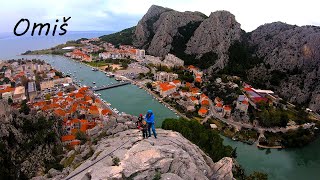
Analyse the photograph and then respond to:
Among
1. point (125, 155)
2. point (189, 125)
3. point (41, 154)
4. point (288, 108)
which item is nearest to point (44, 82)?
point (41, 154)

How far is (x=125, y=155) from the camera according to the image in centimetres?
1060

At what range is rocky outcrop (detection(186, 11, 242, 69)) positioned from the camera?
70.7 metres

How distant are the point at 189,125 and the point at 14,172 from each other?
14018 mm

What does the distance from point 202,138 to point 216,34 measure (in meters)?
53.6

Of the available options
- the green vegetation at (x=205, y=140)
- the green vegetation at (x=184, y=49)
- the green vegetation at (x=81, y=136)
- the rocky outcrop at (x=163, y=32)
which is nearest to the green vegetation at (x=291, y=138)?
the green vegetation at (x=205, y=140)

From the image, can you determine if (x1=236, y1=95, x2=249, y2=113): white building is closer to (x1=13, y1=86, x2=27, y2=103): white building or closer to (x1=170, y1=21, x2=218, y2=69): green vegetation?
(x1=170, y1=21, x2=218, y2=69): green vegetation

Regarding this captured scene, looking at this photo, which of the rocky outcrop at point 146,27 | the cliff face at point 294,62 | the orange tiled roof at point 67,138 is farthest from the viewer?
the rocky outcrop at point 146,27

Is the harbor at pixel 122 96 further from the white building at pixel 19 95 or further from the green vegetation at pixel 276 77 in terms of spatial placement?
the green vegetation at pixel 276 77

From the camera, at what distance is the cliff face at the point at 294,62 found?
158ft

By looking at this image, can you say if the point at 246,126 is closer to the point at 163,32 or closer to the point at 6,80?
the point at 6,80

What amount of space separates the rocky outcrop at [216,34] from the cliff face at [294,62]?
25.5 ft

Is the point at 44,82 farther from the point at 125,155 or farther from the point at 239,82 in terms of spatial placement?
the point at 125,155

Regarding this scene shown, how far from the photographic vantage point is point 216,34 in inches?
2844

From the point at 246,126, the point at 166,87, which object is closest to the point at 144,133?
the point at 246,126
